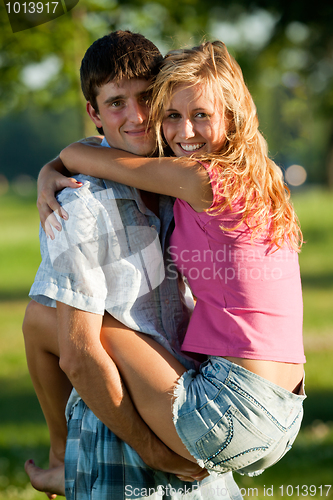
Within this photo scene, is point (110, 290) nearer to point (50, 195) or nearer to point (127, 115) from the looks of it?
point (50, 195)

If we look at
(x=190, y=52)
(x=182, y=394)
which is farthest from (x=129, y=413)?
(x=190, y=52)

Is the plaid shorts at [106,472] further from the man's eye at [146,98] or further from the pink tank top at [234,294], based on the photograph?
the man's eye at [146,98]

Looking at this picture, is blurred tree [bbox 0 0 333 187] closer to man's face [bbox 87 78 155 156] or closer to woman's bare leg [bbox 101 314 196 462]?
man's face [bbox 87 78 155 156]

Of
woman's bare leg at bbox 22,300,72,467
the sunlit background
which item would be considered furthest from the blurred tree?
woman's bare leg at bbox 22,300,72,467

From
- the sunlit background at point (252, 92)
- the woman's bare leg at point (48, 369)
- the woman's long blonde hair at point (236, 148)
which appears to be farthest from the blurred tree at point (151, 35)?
the woman's bare leg at point (48, 369)

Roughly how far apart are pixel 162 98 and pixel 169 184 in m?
0.36

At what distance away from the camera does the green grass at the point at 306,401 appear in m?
4.21

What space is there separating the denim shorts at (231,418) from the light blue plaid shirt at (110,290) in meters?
0.19

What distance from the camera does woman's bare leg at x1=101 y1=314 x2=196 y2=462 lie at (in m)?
1.84

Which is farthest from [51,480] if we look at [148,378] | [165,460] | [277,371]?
[277,371]

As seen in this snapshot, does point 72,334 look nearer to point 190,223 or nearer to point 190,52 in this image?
point 190,223

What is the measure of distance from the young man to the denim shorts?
0.44 ft

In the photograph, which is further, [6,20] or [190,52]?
[6,20]

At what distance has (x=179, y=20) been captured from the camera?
36.1 ft
